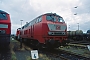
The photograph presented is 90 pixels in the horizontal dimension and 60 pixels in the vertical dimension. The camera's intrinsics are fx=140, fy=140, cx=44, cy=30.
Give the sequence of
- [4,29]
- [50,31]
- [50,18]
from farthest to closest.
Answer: [50,18] → [50,31] → [4,29]

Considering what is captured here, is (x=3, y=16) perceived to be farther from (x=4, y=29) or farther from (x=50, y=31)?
(x=50, y=31)

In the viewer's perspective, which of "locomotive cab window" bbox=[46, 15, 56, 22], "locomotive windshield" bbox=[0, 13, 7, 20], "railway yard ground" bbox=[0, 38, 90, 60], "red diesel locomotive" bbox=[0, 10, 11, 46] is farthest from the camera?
"locomotive cab window" bbox=[46, 15, 56, 22]

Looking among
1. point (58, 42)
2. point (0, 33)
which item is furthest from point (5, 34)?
point (58, 42)

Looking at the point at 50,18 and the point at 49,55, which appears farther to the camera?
the point at 50,18

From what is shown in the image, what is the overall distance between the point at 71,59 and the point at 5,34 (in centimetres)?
506

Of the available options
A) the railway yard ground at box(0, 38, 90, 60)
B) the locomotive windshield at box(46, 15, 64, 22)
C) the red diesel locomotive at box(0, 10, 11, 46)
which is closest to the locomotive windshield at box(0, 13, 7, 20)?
the red diesel locomotive at box(0, 10, 11, 46)

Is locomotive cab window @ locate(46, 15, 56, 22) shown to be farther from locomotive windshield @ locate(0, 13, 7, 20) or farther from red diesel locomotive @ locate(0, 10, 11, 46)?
locomotive windshield @ locate(0, 13, 7, 20)

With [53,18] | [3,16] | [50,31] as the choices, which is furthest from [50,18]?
[3,16]

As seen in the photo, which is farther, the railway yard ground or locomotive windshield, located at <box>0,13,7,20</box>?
locomotive windshield, located at <box>0,13,7,20</box>

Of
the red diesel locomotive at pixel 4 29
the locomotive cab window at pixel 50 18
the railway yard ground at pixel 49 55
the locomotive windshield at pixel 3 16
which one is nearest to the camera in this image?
Answer: the railway yard ground at pixel 49 55

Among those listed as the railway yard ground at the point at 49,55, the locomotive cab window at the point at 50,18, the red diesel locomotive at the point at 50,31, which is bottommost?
the railway yard ground at the point at 49,55

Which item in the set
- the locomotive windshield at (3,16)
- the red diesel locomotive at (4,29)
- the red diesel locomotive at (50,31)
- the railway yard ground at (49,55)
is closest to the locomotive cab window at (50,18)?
the red diesel locomotive at (50,31)

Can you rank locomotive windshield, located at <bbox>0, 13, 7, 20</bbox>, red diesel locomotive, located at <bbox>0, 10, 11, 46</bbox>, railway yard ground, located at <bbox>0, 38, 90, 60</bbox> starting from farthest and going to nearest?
1. locomotive windshield, located at <bbox>0, 13, 7, 20</bbox>
2. red diesel locomotive, located at <bbox>0, 10, 11, 46</bbox>
3. railway yard ground, located at <bbox>0, 38, 90, 60</bbox>

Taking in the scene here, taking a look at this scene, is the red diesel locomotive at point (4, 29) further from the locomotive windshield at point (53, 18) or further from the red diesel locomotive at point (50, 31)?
the locomotive windshield at point (53, 18)
